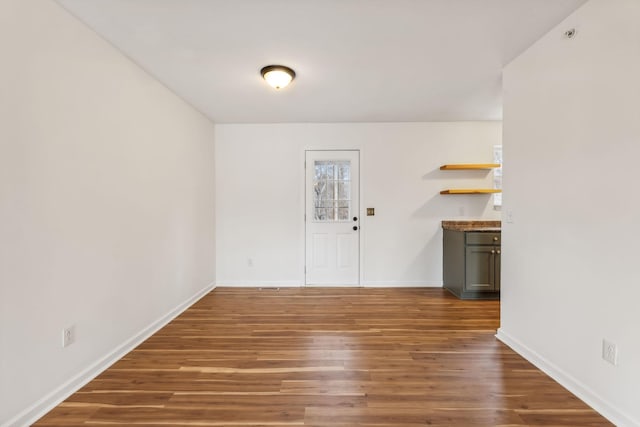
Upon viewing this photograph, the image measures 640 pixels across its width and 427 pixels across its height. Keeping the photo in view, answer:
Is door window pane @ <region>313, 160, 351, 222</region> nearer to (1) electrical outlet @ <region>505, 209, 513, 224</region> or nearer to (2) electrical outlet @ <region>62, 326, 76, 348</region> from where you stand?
(1) electrical outlet @ <region>505, 209, 513, 224</region>

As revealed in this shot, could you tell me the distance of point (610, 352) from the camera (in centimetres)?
172

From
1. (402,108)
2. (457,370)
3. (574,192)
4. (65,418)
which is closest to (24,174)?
(65,418)

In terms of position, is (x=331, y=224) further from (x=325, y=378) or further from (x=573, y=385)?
(x=573, y=385)

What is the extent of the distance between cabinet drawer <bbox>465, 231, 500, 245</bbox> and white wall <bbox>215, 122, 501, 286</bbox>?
66cm

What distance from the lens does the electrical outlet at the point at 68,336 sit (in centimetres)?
190

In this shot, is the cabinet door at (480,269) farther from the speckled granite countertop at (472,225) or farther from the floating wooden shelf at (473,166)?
the floating wooden shelf at (473,166)

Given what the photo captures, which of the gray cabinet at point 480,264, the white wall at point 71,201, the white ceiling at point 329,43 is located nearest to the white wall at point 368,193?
the gray cabinet at point 480,264

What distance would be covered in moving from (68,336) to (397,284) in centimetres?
377

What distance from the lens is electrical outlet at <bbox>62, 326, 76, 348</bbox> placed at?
1.90m

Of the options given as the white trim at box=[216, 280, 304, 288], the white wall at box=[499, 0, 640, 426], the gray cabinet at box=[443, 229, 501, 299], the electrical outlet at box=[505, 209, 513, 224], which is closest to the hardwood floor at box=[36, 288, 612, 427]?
the white wall at box=[499, 0, 640, 426]

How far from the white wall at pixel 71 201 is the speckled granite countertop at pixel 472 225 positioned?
3556 mm

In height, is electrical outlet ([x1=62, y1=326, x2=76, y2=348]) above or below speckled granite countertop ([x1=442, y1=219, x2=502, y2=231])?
below

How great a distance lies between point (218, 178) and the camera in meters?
4.57

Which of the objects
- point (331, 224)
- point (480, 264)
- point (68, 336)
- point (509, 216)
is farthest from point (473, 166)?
point (68, 336)
